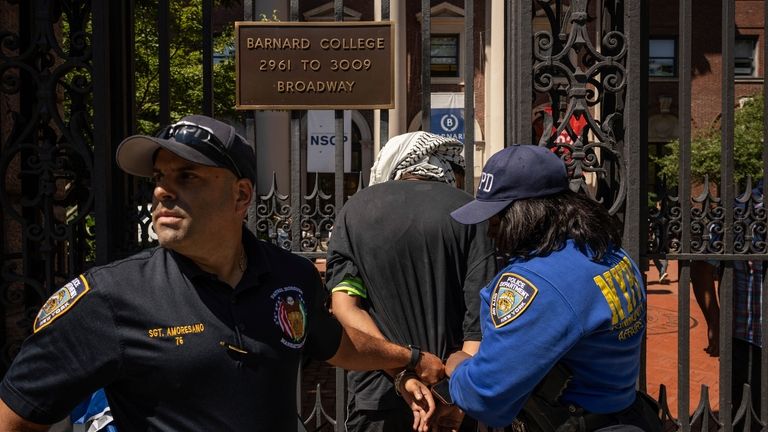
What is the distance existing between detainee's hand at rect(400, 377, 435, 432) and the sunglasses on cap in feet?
4.24

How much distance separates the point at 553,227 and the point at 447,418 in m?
1.10

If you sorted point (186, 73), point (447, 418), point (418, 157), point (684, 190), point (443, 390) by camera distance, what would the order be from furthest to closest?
point (186, 73) → point (684, 190) → point (418, 157) → point (447, 418) → point (443, 390)

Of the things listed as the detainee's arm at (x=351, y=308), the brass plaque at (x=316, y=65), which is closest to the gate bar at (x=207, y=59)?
the brass plaque at (x=316, y=65)

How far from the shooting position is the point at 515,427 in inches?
97.7

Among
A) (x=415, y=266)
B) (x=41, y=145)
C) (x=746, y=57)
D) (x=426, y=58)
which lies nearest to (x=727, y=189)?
(x=426, y=58)

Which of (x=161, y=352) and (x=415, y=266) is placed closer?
(x=161, y=352)

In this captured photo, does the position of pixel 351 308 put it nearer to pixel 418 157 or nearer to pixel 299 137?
pixel 418 157

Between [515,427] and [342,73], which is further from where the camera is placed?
[342,73]

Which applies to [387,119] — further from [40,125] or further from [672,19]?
[672,19]

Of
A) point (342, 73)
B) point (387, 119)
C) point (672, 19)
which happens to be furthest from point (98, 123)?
point (672, 19)

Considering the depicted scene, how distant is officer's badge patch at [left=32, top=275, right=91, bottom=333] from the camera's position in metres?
1.84

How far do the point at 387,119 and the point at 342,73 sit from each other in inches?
15.8

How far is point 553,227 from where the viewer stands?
7.48 ft

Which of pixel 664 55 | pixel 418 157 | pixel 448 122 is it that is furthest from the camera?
pixel 664 55
